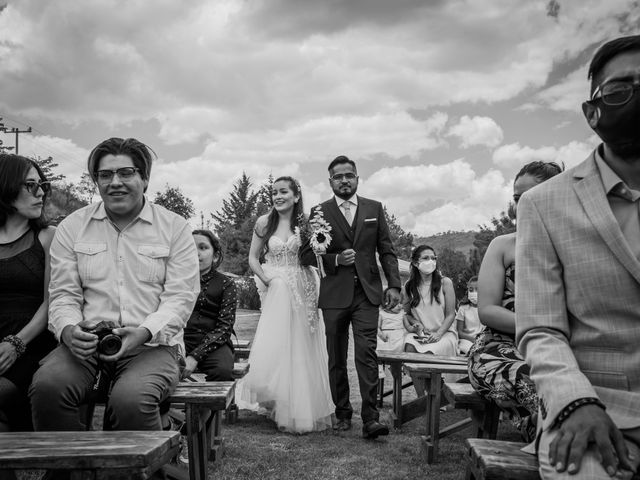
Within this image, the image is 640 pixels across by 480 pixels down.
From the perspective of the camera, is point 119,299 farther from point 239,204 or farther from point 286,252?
Answer: point 239,204

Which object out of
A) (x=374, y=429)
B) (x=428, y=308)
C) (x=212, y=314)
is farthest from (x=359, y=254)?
(x=428, y=308)

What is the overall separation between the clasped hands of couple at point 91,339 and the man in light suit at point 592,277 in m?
2.09

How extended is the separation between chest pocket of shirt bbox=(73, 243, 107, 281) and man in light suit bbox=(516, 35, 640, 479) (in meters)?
2.49

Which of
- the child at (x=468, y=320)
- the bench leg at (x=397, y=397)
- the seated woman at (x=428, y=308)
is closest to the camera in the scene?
the bench leg at (x=397, y=397)

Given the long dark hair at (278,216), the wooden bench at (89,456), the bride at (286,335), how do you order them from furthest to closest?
1. the long dark hair at (278,216)
2. the bride at (286,335)
3. the wooden bench at (89,456)

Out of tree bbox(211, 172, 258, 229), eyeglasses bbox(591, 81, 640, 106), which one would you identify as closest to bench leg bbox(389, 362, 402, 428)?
eyeglasses bbox(591, 81, 640, 106)

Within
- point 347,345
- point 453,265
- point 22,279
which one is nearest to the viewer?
point 22,279

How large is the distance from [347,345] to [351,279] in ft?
2.17

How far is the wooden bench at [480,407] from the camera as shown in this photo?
376 centimetres

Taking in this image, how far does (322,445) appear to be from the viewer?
5.19 metres

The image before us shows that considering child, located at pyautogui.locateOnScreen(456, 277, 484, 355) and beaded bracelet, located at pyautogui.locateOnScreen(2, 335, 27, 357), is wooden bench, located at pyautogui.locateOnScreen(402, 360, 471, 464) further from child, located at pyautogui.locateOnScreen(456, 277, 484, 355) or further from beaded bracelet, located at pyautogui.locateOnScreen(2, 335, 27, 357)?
beaded bracelet, located at pyautogui.locateOnScreen(2, 335, 27, 357)

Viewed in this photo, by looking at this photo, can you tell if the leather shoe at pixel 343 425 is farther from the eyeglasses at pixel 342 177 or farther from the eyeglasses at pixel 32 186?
the eyeglasses at pixel 32 186

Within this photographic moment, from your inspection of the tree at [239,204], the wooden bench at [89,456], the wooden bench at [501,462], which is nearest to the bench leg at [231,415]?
the wooden bench at [89,456]

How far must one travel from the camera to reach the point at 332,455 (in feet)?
15.9
